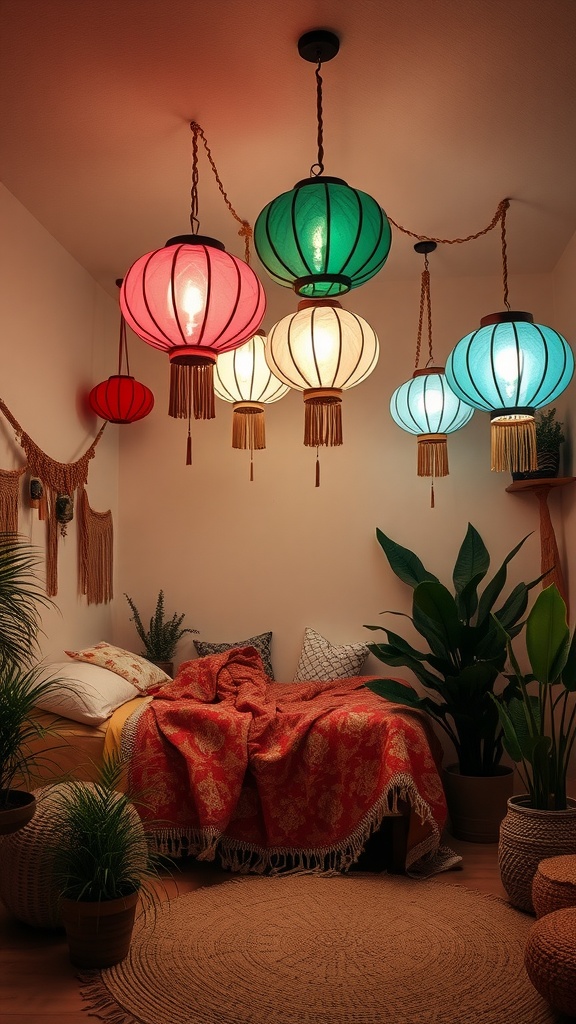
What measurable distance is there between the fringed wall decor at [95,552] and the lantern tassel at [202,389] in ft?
6.32

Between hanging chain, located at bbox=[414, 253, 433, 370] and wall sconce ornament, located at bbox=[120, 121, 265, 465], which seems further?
hanging chain, located at bbox=[414, 253, 433, 370]

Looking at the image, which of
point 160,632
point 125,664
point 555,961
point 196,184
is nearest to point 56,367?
point 196,184

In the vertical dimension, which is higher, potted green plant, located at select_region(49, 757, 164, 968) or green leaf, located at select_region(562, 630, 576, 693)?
green leaf, located at select_region(562, 630, 576, 693)

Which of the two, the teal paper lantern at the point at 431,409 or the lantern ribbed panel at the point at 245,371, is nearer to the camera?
the lantern ribbed panel at the point at 245,371

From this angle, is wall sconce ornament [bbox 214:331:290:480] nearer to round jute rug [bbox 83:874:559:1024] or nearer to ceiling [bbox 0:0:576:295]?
ceiling [bbox 0:0:576:295]

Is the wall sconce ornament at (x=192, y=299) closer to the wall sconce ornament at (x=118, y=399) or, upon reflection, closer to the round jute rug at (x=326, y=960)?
the wall sconce ornament at (x=118, y=399)

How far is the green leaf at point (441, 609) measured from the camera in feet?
12.2

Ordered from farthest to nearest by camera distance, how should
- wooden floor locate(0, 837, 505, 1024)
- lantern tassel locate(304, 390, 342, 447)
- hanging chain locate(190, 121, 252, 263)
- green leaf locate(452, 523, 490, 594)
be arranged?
green leaf locate(452, 523, 490, 594)
hanging chain locate(190, 121, 252, 263)
lantern tassel locate(304, 390, 342, 447)
wooden floor locate(0, 837, 505, 1024)

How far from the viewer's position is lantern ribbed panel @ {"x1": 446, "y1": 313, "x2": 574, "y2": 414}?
122 inches

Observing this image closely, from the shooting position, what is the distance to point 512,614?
414 centimetres

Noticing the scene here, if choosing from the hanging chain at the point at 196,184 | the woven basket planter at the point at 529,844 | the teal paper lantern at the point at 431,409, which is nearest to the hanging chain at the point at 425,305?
the teal paper lantern at the point at 431,409

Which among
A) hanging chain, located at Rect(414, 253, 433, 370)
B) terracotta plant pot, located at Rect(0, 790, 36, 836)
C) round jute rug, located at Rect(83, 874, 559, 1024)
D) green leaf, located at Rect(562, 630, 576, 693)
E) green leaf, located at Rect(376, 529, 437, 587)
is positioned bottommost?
round jute rug, located at Rect(83, 874, 559, 1024)

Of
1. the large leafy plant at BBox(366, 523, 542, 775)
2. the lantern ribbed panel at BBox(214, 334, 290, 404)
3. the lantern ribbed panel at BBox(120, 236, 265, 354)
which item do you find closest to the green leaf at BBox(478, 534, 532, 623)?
the large leafy plant at BBox(366, 523, 542, 775)

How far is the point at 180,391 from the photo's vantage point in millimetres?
2627
